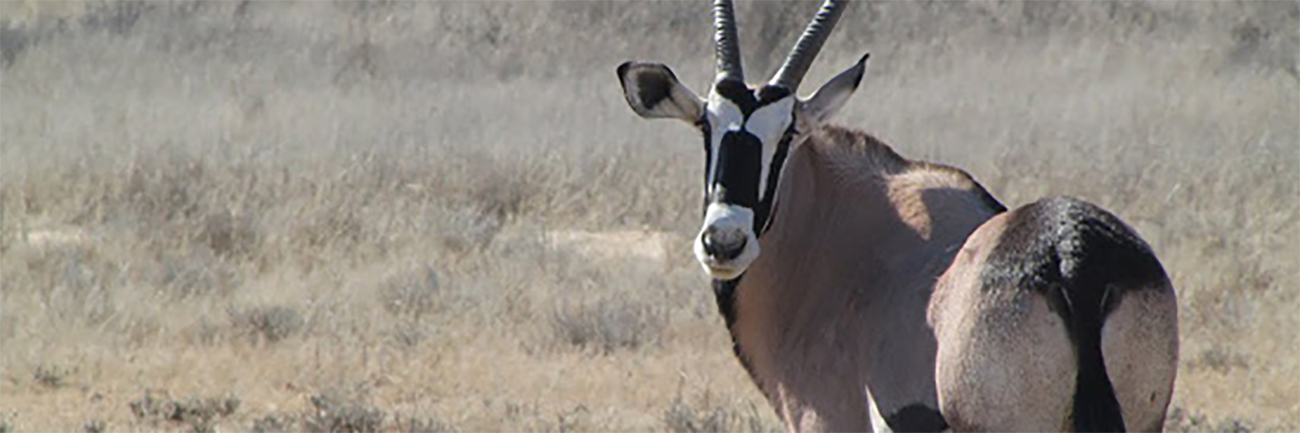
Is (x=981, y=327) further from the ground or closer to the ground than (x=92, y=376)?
further from the ground

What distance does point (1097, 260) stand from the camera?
4.74m

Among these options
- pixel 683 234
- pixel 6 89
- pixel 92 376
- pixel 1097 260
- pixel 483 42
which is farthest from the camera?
pixel 483 42

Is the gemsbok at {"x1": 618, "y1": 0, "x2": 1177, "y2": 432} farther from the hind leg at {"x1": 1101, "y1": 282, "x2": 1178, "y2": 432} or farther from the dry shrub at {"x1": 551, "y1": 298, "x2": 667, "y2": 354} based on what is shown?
the dry shrub at {"x1": 551, "y1": 298, "x2": 667, "y2": 354}

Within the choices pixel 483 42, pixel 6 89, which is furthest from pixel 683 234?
pixel 483 42

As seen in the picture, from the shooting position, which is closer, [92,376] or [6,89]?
[92,376]

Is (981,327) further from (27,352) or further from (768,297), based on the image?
(27,352)

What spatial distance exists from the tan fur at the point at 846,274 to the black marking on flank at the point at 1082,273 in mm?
400

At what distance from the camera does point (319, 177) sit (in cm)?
1538

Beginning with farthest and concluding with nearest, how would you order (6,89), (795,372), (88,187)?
1. (6,89)
2. (88,187)
3. (795,372)

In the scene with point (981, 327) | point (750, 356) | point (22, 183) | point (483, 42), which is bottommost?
point (483, 42)

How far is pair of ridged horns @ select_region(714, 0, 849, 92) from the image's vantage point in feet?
19.4

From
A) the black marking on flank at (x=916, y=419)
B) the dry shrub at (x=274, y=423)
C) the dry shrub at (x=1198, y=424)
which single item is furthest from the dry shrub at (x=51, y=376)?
the black marking on flank at (x=916, y=419)

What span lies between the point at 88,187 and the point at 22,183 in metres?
0.50

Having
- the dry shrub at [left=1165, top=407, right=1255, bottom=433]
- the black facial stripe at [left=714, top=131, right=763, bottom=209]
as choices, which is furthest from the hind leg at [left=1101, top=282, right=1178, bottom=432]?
the dry shrub at [left=1165, top=407, right=1255, bottom=433]
